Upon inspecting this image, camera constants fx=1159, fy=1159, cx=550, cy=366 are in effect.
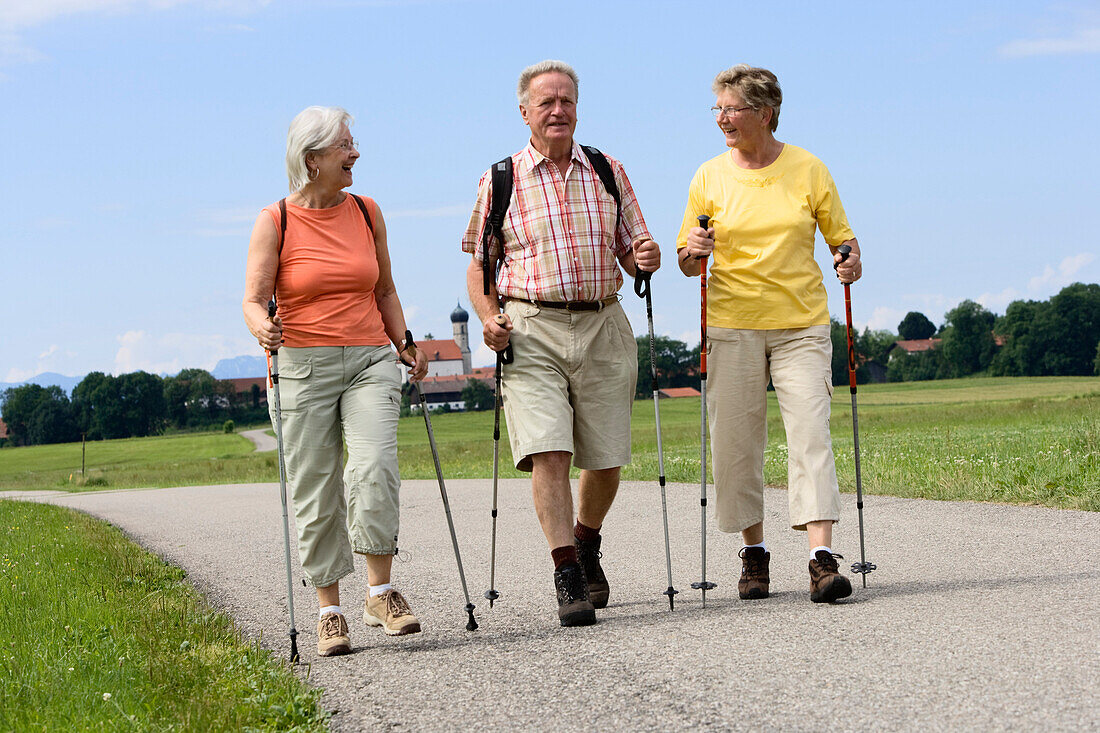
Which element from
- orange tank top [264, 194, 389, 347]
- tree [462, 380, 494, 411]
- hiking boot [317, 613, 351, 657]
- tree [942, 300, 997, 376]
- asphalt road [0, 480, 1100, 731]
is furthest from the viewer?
tree [462, 380, 494, 411]

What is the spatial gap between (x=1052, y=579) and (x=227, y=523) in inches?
352

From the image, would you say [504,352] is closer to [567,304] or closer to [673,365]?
[567,304]

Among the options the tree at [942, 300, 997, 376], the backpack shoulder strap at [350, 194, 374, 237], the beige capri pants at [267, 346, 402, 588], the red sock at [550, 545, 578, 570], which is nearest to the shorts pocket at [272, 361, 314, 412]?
the beige capri pants at [267, 346, 402, 588]

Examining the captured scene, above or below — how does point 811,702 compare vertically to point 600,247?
below

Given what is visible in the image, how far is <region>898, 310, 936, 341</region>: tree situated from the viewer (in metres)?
165

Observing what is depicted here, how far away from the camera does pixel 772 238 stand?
5.57 metres

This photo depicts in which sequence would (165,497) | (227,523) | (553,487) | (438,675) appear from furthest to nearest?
(165,497)
(227,523)
(553,487)
(438,675)

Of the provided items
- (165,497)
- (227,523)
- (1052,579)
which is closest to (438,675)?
(1052,579)

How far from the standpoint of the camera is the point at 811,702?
11.6 feet

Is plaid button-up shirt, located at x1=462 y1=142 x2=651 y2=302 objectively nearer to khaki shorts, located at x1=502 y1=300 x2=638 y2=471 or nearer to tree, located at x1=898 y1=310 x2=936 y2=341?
khaki shorts, located at x1=502 y1=300 x2=638 y2=471

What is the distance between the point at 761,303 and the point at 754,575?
132 centimetres

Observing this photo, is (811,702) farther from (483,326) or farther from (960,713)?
(483,326)

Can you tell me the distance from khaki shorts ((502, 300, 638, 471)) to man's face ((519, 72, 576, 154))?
0.81 m

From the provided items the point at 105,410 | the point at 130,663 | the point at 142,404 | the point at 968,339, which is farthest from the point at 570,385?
the point at 142,404
